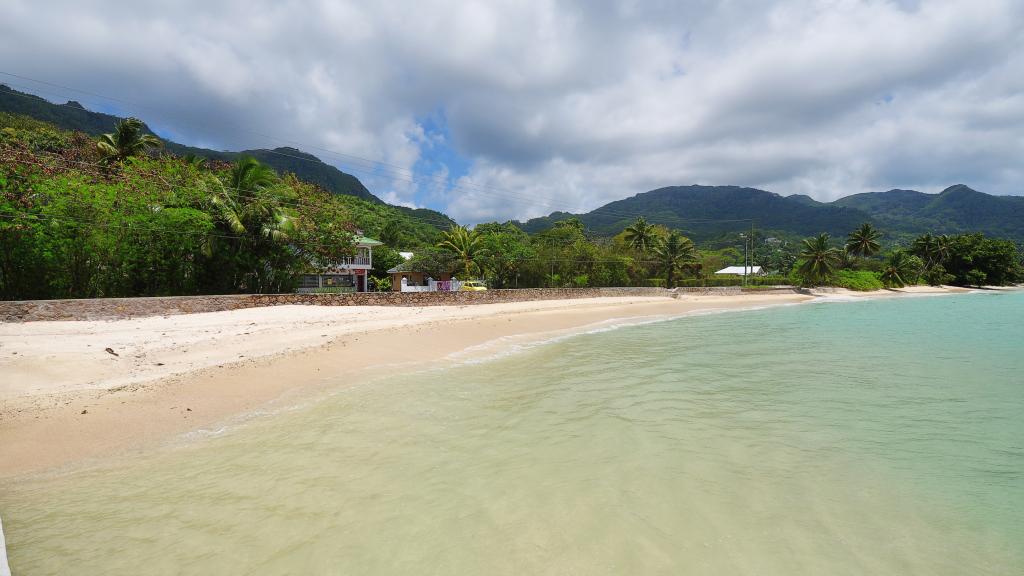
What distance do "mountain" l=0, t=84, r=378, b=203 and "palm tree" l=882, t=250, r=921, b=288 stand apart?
75713 millimetres

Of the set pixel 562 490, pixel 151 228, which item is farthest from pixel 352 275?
pixel 562 490

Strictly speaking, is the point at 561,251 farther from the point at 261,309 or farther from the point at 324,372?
the point at 324,372

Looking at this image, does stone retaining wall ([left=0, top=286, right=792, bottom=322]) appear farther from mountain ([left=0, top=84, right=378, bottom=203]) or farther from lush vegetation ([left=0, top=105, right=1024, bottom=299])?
mountain ([left=0, top=84, right=378, bottom=203])

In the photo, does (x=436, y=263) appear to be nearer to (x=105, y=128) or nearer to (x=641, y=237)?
(x=641, y=237)

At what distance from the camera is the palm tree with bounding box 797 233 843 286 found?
54938 mm

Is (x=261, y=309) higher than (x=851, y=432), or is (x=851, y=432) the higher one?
(x=261, y=309)

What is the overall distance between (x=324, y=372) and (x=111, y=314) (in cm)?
947

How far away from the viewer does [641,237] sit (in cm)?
5403

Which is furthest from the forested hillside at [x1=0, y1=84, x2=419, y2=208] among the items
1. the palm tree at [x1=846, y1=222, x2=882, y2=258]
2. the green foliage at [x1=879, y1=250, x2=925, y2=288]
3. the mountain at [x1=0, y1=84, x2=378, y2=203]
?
the green foliage at [x1=879, y1=250, x2=925, y2=288]

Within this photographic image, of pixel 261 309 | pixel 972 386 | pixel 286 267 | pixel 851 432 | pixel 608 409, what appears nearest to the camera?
pixel 851 432

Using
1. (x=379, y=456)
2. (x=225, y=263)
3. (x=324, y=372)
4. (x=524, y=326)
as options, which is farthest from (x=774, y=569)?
(x=225, y=263)

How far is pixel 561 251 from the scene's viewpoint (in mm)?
41219

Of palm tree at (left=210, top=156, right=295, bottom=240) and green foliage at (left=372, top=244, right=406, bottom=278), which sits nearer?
palm tree at (left=210, top=156, right=295, bottom=240)

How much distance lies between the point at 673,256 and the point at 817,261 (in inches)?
818
